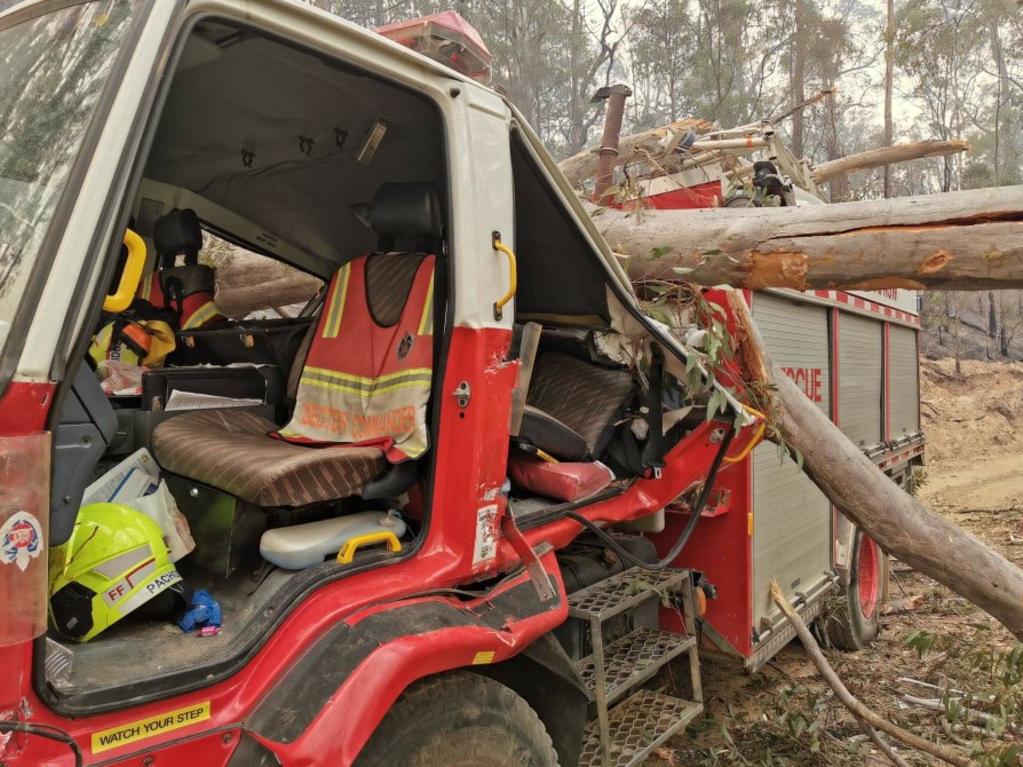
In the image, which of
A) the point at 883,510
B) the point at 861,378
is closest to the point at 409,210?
the point at 883,510

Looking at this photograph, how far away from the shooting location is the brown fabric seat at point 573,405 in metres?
2.68

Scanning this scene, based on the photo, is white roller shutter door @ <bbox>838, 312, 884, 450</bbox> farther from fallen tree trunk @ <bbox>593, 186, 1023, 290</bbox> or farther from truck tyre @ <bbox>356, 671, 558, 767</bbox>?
truck tyre @ <bbox>356, 671, 558, 767</bbox>

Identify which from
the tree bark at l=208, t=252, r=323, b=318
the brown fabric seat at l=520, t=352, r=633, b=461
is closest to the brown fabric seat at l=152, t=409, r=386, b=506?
the brown fabric seat at l=520, t=352, r=633, b=461

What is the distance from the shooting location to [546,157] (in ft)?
7.92

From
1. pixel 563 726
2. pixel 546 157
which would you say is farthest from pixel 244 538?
pixel 546 157

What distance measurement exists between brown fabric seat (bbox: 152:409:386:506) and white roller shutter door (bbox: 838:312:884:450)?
12.2ft

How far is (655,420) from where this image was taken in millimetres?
2955

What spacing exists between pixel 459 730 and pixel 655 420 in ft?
4.59

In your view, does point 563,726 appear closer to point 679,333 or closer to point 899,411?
point 679,333

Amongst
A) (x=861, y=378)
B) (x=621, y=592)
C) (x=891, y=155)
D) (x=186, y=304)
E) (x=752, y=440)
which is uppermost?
(x=891, y=155)

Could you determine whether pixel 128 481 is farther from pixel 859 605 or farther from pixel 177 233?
pixel 859 605

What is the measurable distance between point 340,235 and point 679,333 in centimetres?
155

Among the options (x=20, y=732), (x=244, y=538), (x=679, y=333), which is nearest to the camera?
(x=20, y=732)

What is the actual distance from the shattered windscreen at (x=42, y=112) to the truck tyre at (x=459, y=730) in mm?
1130
